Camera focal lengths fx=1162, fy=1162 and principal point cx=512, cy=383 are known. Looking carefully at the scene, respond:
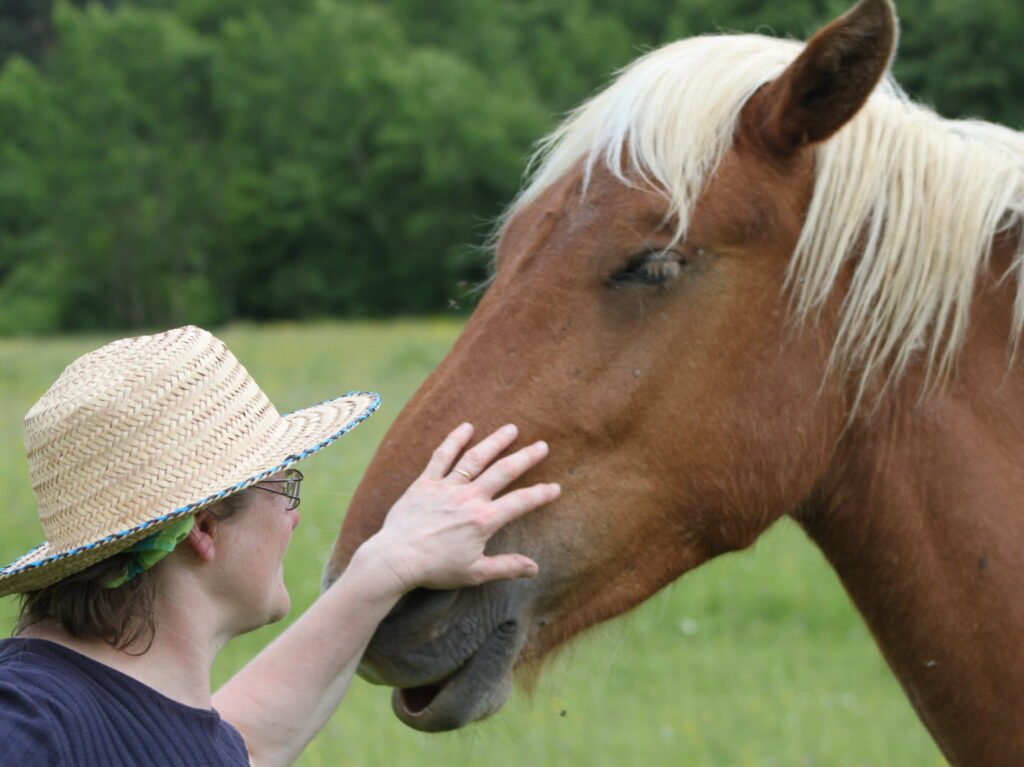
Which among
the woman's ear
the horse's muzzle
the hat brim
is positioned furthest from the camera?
the horse's muzzle

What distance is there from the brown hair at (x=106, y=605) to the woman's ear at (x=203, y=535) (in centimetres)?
8

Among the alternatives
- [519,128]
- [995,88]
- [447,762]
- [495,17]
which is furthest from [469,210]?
[447,762]

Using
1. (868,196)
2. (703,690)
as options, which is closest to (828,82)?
(868,196)

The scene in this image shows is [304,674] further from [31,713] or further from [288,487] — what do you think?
[31,713]

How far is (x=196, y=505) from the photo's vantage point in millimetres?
1775

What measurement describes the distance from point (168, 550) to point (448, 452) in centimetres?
54

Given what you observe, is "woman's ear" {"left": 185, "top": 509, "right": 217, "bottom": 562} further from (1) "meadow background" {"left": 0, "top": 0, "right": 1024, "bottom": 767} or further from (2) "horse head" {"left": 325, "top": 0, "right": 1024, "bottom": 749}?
(1) "meadow background" {"left": 0, "top": 0, "right": 1024, "bottom": 767}

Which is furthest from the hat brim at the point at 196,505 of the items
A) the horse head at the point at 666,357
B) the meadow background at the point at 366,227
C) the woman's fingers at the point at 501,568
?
the meadow background at the point at 366,227

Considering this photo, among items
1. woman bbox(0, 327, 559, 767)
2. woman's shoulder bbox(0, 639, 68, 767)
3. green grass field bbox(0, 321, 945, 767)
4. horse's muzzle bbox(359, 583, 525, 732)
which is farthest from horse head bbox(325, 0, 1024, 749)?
woman's shoulder bbox(0, 639, 68, 767)

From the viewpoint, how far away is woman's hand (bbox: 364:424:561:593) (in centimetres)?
203

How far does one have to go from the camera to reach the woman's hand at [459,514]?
2033mm

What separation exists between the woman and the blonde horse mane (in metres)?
0.72

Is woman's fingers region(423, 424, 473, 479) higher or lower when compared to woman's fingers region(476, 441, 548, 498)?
higher

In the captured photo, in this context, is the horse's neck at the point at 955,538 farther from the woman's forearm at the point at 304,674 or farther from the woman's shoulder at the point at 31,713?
the woman's shoulder at the point at 31,713
